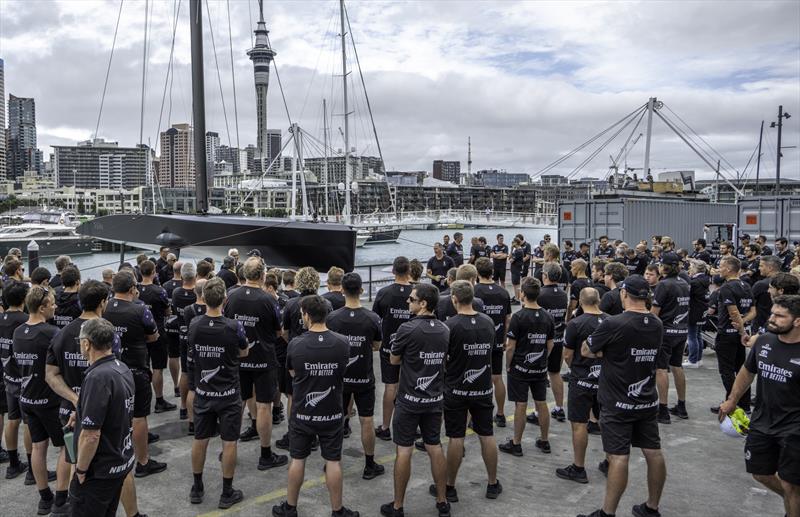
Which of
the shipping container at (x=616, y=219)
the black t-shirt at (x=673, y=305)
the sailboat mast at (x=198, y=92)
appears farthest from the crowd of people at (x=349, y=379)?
the shipping container at (x=616, y=219)

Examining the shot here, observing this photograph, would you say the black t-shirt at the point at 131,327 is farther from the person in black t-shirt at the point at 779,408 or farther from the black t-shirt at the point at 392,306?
the person in black t-shirt at the point at 779,408

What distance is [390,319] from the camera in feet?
20.6

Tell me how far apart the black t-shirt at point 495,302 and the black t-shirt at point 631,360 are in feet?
6.41

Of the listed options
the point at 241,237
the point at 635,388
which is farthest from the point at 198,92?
the point at 635,388

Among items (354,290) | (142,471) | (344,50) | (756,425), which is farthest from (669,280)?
(344,50)

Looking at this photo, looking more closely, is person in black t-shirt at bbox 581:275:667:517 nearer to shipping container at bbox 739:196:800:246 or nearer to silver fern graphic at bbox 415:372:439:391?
silver fern graphic at bbox 415:372:439:391

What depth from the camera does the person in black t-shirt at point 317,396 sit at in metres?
4.24

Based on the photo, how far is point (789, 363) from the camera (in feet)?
12.4

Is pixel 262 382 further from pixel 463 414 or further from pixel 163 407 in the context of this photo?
pixel 163 407

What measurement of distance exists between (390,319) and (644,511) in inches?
120

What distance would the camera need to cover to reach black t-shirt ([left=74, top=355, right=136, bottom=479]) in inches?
132

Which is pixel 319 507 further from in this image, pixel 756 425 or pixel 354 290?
pixel 756 425

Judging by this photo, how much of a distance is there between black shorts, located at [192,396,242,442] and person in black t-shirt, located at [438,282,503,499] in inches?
69.9

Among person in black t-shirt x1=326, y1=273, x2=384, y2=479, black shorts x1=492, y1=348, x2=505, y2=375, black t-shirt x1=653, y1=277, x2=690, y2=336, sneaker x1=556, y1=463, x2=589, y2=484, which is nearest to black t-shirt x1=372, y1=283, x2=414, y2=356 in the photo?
person in black t-shirt x1=326, y1=273, x2=384, y2=479
